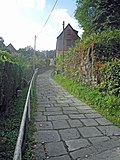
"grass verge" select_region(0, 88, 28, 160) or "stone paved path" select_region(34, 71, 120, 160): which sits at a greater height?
"stone paved path" select_region(34, 71, 120, 160)

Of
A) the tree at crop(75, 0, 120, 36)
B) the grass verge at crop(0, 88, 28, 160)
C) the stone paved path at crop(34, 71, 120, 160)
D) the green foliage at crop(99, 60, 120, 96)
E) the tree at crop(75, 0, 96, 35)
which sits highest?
the tree at crop(75, 0, 96, 35)

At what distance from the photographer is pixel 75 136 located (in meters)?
4.46

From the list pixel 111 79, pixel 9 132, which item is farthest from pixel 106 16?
pixel 9 132

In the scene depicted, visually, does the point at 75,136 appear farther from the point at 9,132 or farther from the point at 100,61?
the point at 100,61

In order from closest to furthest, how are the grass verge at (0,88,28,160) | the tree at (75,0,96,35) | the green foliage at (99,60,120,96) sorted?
the grass verge at (0,88,28,160), the green foliage at (99,60,120,96), the tree at (75,0,96,35)

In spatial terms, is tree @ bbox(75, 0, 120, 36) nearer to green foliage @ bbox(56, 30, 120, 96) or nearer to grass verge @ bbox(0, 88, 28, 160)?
green foliage @ bbox(56, 30, 120, 96)

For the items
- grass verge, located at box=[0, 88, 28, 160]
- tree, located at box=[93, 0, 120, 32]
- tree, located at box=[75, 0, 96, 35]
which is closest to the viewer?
grass verge, located at box=[0, 88, 28, 160]

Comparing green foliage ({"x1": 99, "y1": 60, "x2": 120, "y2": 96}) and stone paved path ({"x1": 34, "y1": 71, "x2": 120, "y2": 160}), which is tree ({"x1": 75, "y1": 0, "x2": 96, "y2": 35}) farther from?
stone paved path ({"x1": 34, "y1": 71, "x2": 120, "y2": 160})

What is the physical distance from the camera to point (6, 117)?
20.0 feet

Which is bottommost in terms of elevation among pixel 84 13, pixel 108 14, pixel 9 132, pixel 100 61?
pixel 9 132

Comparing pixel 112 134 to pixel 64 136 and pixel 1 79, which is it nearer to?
pixel 64 136

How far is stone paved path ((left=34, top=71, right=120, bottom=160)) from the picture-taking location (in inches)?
141

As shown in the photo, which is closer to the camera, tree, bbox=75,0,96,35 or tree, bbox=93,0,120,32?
tree, bbox=93,0,120,32

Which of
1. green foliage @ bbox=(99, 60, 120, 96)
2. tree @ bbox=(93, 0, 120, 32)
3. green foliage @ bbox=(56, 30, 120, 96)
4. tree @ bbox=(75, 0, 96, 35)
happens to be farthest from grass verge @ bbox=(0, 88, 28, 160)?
tree @ bbox=(75, 0, 96, 35)
